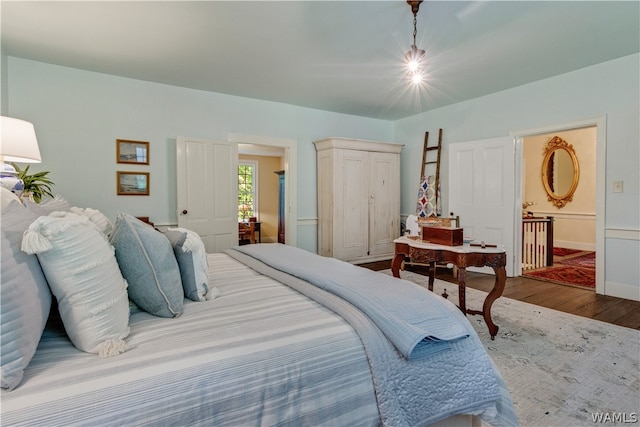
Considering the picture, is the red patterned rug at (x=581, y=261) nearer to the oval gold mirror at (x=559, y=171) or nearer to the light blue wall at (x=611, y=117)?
the oval gold mirror at (x=559, y=171)

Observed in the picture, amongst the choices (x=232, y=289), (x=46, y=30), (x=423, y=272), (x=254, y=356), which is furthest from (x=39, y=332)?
(x=423, y=272)

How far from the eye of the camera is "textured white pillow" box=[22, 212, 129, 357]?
91 cm

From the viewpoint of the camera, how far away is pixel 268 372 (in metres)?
0.92

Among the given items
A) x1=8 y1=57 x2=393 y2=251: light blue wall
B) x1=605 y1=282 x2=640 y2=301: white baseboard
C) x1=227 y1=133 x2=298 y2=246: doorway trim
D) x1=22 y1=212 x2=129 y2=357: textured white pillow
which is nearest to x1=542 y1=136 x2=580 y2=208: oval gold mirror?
x1=605 y1=282 x2=640 y2=301: white baseboard

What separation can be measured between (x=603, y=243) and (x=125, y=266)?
4.57 m

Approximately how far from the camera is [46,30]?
2754mm

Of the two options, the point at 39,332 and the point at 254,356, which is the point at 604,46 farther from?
the point at 39,332

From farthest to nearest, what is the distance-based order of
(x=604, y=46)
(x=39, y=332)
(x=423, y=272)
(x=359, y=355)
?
(x=423, y=272) < (x=604, y=46) < (x=359, y=355) < (x=39, y=332)

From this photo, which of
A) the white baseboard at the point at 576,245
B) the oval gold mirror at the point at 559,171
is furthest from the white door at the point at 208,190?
the white baseboard at the point at 576,245

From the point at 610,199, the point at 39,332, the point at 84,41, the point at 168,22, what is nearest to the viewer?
the point at 39,332

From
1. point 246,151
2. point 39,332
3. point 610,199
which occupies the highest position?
point 246,151

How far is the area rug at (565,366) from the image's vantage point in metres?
1.62

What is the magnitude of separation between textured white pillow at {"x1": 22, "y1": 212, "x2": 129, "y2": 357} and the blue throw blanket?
802 millimetres

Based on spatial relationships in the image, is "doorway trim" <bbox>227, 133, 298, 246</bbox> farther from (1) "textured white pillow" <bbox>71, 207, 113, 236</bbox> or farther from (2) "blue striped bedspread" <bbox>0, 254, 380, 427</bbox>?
(2) "blue striped bedspread" <bbox>0, 254, 380, 427</bbox>
